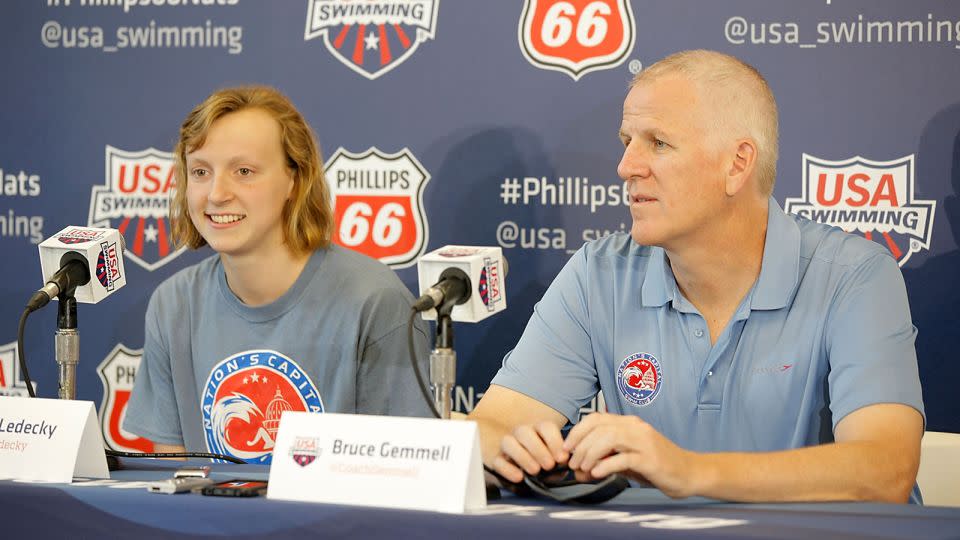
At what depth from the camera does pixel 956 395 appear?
2.63 m

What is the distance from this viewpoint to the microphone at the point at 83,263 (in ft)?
6.23

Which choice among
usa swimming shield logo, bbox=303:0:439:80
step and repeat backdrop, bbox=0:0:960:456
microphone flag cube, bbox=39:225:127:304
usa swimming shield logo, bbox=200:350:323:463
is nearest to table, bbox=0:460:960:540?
microphone flag cube, bbox=39:225:127:304

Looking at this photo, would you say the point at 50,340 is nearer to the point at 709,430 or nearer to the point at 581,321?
the point at 581,321

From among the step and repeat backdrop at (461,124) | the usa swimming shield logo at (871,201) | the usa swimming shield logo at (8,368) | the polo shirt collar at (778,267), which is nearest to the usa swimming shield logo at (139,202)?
the step and repeat backdrop at (461,124)

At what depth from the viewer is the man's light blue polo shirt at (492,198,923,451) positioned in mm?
1812

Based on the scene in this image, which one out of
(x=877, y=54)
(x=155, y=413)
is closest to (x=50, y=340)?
(x=155, y=413)

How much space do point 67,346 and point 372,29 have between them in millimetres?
1463

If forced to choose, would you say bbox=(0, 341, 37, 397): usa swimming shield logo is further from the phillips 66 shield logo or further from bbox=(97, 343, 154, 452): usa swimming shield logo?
the phillips 66 shield logo

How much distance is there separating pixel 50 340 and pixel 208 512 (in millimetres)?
2227

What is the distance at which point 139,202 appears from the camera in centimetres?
325

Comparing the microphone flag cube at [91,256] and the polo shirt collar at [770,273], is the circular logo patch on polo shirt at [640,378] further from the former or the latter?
the microphone flag cube at [91,256]

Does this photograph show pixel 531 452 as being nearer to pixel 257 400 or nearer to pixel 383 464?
pixel 383 464

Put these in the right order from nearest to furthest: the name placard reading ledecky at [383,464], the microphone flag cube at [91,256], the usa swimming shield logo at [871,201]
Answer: the name placard reading ledecky at [383,464], the microphone flag cube at [91,256], the usa swimming shield logo at [871,201]

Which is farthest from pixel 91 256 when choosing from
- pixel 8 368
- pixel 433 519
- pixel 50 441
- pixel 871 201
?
pixel 871 201
